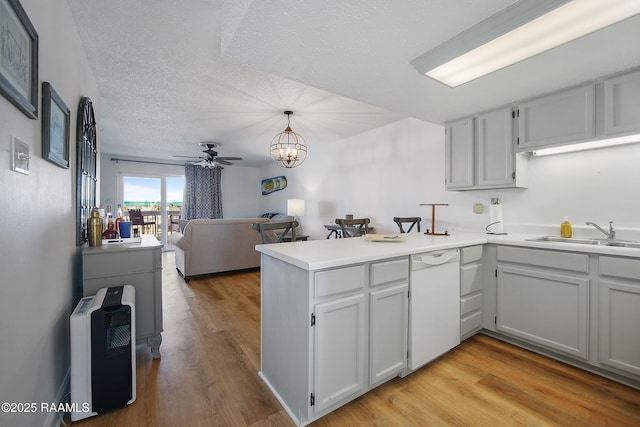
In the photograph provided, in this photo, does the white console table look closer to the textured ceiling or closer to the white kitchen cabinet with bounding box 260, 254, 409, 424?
the white kitchen cabinet with bounding box 260, 254, 409, 424

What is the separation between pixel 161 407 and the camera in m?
1.52

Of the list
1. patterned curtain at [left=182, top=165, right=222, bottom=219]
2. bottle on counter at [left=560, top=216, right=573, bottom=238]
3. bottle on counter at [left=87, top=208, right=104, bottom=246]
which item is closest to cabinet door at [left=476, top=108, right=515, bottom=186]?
bottle on counter at [left=560, top=216, right=573, bottom=238]

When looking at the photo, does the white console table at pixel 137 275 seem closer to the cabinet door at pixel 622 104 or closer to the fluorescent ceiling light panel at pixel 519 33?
the fluorescent ceiling light panel at pixel 519 33

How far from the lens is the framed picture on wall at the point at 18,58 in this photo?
867mm

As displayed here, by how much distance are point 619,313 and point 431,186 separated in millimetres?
2052

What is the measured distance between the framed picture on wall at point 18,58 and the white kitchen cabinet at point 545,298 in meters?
2.97

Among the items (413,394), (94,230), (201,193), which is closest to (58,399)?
(94,230)

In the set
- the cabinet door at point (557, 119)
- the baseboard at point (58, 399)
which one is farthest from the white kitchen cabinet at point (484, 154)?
the baseboard at point (58, 399)

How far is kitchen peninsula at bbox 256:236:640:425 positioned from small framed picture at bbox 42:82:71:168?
117 cm

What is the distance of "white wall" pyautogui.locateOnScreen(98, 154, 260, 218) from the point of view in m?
6.39

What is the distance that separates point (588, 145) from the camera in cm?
212

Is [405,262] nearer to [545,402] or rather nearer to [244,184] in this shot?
[545,402]

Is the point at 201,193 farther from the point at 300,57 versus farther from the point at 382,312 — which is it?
the point at 382,312

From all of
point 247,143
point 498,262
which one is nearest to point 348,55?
point 498,262
